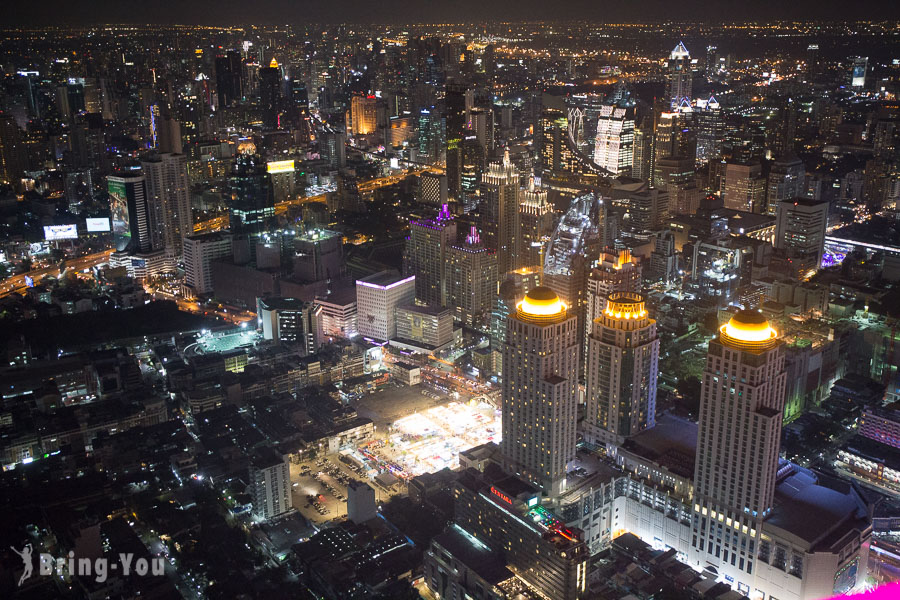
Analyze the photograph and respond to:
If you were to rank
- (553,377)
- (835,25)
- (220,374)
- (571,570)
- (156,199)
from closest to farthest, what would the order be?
(571,570), (553,377), (220,374), (156,199), (835,25)

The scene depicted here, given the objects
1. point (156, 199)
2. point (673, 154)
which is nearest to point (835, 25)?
point (673, 154)

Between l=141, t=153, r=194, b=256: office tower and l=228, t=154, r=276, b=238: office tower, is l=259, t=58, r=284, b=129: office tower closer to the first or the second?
l=141, t=153, r=194, b=256: office tower

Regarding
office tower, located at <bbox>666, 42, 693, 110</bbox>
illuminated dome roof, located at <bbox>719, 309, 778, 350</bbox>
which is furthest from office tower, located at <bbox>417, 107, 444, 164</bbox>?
illuminated dome roof, located at <bbox>719, 309, 778, 350</bbox>

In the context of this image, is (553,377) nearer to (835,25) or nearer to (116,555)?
(116,555)

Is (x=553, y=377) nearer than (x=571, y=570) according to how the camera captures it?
No

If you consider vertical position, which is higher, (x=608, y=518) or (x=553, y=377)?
(x=553, y=377)

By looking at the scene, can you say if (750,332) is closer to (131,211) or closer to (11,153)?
(131,211)

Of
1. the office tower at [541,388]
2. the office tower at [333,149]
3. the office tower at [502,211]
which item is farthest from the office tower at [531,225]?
the office tower at [333,149]
